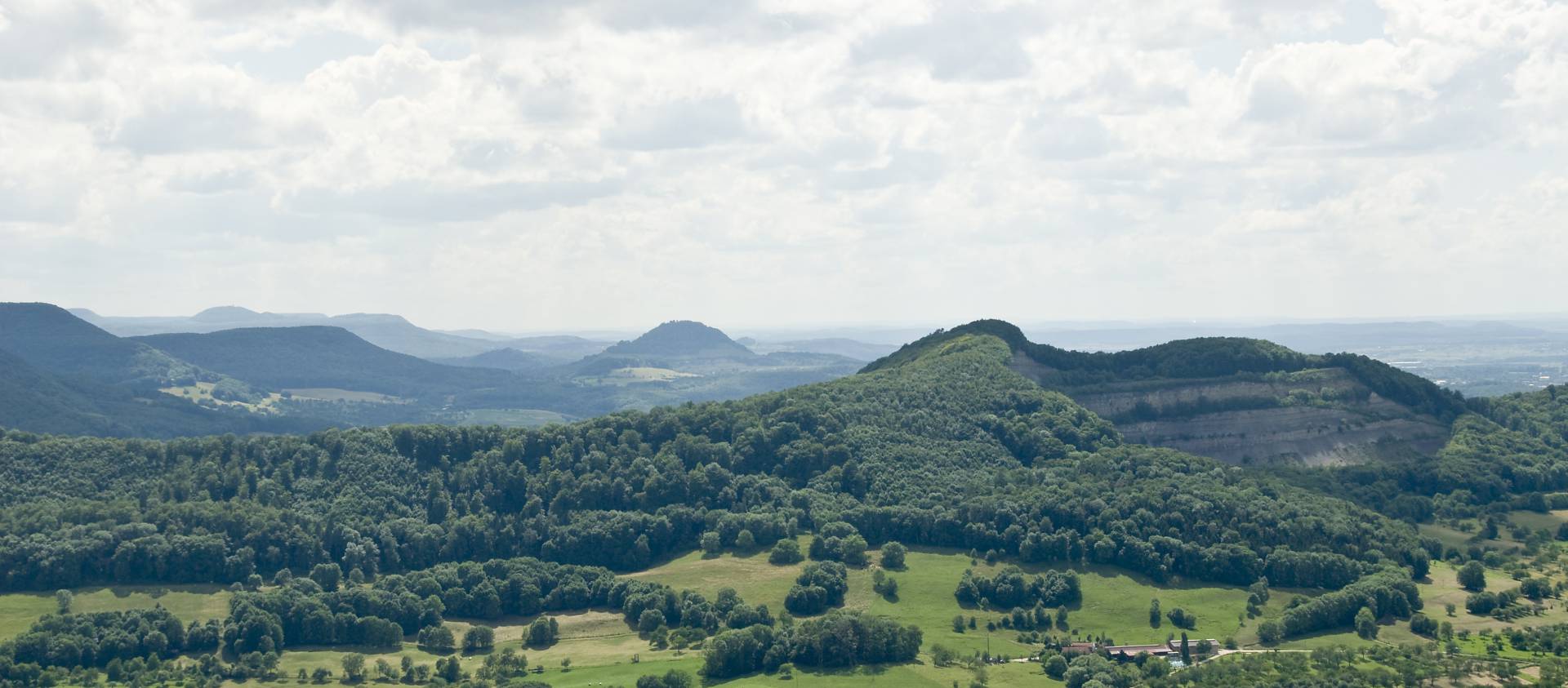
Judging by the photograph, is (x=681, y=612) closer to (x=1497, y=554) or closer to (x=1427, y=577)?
(x=1427, y=577)

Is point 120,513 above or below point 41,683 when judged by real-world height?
above

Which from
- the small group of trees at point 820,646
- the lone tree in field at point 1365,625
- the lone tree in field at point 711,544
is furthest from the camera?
the lone tree in field at point 711,544

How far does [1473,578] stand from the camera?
17250cm

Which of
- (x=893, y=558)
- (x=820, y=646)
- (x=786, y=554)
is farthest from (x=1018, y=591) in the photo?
(x=786, y=554)

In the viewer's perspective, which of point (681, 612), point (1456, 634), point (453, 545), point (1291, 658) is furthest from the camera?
point (453, 545)

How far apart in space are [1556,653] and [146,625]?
150 m

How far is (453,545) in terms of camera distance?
191000mm

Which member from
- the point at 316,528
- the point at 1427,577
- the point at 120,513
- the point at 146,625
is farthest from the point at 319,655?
the point at 1427,577

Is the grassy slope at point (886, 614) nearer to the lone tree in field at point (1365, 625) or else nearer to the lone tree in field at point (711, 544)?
the lone tree in field at point (1365, 625)

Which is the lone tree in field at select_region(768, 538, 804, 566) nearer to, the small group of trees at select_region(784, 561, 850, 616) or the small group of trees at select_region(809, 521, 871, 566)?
the small group of trees at select_region(809, 521, 871, 566)

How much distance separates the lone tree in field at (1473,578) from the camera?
17225 cm

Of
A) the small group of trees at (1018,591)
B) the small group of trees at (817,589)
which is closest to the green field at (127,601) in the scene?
the small group of trees at (817,589)

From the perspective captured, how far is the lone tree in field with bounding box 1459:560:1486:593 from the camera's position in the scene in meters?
172

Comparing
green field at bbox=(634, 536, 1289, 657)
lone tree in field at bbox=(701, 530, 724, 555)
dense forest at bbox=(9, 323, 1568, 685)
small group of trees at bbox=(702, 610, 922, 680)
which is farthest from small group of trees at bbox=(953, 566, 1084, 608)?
lone tree in field at bbox=(701, 530, 724, 555)
